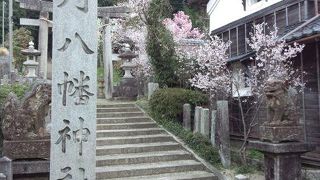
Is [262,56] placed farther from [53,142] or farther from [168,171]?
[53,142]

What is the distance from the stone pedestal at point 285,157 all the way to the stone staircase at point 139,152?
7.70 ft

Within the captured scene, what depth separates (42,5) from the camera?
16141 mm

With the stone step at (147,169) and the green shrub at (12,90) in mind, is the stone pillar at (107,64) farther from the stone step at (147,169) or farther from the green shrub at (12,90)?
the stone step at (147,169)

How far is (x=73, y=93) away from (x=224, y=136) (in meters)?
5.20

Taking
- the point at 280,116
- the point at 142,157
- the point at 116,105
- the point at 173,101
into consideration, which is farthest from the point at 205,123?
the point at 116,105

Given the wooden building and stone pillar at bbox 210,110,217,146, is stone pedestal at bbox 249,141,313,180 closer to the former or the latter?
the wooden building

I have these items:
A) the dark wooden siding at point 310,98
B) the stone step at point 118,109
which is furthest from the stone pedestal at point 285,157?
the stone step at point 118,109

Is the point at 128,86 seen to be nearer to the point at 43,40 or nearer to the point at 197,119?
the point at 43,40

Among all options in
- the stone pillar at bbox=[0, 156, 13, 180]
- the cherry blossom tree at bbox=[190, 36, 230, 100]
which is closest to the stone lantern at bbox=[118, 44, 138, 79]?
the cherry blossom tree at bbox=[190, 36, 230, 100]

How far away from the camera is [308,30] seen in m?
8.80

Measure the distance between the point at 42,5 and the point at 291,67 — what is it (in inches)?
408

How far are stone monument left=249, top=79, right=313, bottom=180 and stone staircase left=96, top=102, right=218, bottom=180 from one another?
8.00 feet

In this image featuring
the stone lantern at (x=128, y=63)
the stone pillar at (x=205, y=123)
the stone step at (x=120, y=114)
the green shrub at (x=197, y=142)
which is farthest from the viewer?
the stone lantern at (x=128, y=63)

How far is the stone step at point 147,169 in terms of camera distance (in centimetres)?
952
